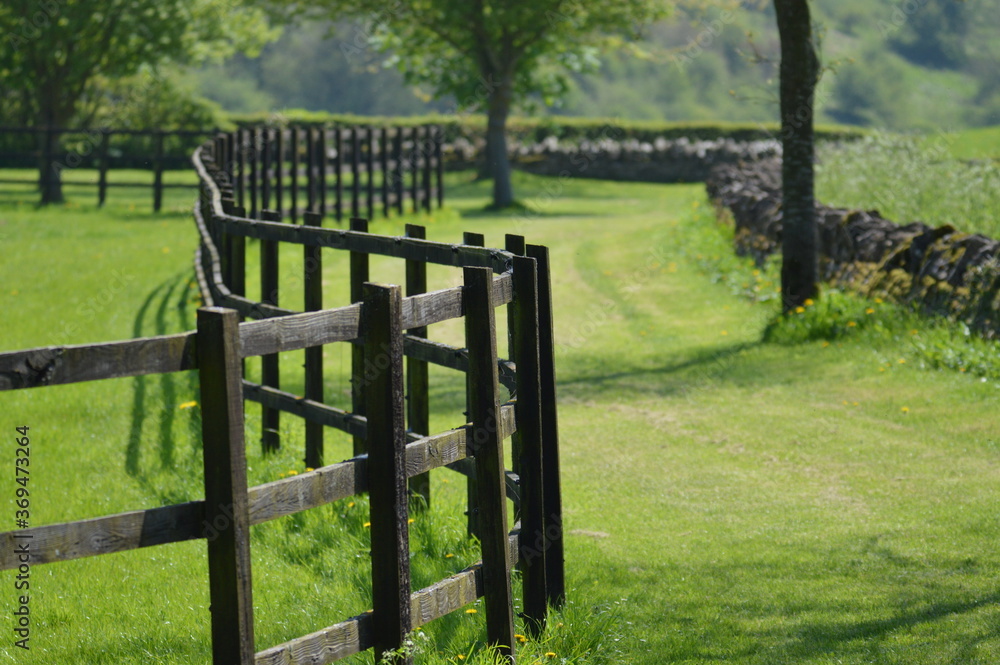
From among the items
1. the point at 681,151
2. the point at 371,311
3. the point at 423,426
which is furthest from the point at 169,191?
the point at 371,311

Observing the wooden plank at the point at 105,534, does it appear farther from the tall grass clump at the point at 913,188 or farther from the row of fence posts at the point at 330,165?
the row of fence posts at the point at 330,165

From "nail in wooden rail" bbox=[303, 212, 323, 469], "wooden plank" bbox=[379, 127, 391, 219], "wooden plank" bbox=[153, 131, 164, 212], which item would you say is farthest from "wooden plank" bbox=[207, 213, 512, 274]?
"wooden plank" bbox=[153, 131, 164, 212]

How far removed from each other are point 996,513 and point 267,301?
497 centimetres

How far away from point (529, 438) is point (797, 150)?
814 cm

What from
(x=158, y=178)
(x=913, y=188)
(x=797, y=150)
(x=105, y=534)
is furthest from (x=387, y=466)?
(x=158, y=178)

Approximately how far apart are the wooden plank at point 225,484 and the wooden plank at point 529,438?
1.61 m

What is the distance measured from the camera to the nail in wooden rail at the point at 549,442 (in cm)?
466

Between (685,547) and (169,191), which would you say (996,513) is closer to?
(685,547)

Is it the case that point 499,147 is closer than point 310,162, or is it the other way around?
point 310,162

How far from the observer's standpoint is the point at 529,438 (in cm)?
451

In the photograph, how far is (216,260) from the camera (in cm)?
871

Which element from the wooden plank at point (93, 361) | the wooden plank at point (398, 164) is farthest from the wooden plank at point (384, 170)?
the wooden plank at point (93, 361)

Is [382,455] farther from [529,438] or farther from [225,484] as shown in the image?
[529,438]

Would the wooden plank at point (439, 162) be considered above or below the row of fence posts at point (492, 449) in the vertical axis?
above
